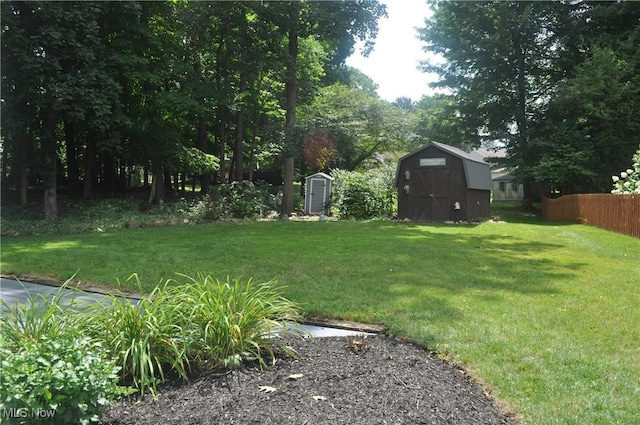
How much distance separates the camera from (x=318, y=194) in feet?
61.7

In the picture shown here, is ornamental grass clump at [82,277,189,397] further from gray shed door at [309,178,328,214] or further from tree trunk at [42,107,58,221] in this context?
gray shed door at [309,178,328,214]

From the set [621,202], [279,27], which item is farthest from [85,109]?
[621,202]

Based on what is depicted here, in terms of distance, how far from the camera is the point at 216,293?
10.3 feet

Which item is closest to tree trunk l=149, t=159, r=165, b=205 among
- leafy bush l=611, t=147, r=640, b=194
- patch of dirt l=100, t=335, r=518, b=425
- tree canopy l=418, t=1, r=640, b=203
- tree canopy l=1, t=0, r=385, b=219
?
tree canopy l=1, t=0, r=385, b=219

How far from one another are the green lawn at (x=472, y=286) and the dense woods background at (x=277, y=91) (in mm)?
5629

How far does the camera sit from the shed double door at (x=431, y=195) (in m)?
16.1

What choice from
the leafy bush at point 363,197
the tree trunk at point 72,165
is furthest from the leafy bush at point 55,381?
the tree trunk at point 72,165

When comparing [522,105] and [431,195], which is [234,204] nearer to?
[431,195]

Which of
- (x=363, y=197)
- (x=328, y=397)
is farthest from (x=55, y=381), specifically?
(x=363, y=197)

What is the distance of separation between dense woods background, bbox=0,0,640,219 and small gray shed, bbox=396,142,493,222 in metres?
3.99

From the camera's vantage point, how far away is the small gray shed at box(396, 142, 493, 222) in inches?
624

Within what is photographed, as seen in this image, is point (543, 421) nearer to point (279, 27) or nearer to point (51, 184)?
point (51, 184)

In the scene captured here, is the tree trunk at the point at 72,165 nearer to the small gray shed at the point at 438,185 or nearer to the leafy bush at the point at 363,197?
the leafy bush at the point at 363,197

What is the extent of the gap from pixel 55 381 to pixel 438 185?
1531 centimetres
